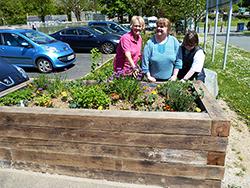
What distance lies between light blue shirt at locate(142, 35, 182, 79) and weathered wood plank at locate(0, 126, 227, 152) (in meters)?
1.37

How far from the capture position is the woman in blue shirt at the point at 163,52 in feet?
11.1

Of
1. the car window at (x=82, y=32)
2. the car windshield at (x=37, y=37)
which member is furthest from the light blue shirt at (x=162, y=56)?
the car window at (x=82, y=32)

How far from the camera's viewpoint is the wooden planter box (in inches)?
93.7

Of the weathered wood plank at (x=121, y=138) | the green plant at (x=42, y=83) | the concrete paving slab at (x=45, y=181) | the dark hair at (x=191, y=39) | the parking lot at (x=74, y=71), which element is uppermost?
the dark hair at (x=191, y=39)

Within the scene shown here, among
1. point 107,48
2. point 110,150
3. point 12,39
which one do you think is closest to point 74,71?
point 12,39

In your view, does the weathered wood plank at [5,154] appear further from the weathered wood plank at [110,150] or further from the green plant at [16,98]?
the green plant at [16,98]

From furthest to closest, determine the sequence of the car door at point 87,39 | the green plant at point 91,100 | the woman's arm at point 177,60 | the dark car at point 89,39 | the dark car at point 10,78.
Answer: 1. the car door at point 87,39
2. the dark car at point 89,39
3. the dark car at point 10,78
4. the woman's arm at point 177,60
5. the green plant at point 91,100

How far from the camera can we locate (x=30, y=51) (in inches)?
364

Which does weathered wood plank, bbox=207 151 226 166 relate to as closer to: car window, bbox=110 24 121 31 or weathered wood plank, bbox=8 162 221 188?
weathered wood plank, bbox=8 162 221 188

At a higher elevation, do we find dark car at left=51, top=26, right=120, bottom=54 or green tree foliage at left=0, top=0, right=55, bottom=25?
green tree foliage at left=0, top=0, right=55, bottom=25

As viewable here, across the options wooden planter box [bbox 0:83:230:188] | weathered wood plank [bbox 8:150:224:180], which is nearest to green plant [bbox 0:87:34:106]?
wooden planter box [bbox 0:83:230:188]

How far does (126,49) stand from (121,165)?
1.71 m

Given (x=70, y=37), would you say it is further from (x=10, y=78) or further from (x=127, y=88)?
(x=127, y=88)

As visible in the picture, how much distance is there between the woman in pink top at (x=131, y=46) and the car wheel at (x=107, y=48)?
10320 mm
